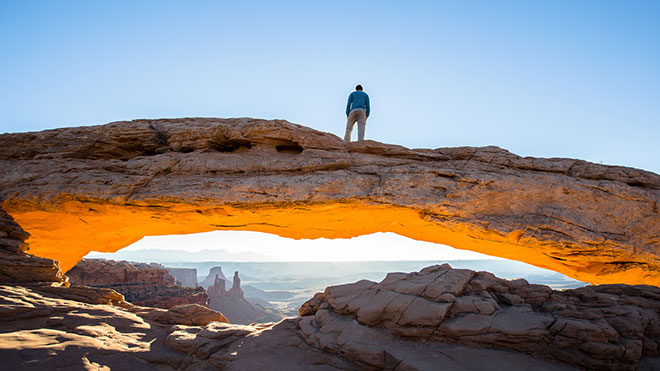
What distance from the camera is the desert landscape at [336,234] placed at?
264 inches

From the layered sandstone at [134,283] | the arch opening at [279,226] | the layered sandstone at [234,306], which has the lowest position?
the layered sandstone at [234,306]

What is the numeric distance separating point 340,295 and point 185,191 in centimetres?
659

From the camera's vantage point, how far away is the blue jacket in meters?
12.1

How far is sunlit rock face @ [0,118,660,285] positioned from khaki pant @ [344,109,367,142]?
79 cm

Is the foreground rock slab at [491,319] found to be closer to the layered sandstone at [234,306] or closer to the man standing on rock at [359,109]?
the man standing on rock at [359,109]

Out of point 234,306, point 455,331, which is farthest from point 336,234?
point 234,306

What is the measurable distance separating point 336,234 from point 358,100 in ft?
20.5

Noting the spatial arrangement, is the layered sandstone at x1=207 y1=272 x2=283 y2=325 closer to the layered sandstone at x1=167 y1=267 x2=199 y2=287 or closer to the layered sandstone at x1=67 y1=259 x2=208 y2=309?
the layered sandstone at x1=67 y1=259 x2=208 y2=309

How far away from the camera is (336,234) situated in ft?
44.6

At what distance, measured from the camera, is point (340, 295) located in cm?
899

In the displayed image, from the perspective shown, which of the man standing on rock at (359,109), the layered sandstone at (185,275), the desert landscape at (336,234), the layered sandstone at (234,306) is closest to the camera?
the desert landscape at (336,234)

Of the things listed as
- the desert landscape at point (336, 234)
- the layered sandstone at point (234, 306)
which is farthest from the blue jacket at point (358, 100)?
the layered sandstone at point (234, 306)

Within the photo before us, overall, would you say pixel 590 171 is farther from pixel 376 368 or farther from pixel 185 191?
pixel 185 191

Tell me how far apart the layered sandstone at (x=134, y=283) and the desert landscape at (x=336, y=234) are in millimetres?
29217
